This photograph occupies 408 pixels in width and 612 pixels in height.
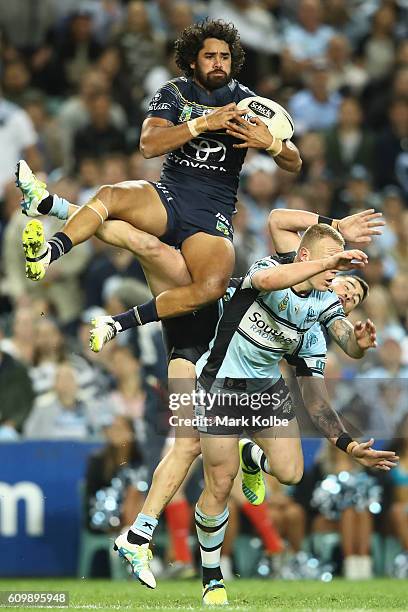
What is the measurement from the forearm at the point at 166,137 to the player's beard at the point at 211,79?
0.42 metres

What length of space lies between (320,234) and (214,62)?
4.61ft

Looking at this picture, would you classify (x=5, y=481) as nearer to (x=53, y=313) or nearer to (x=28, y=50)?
(x=53, y=313)

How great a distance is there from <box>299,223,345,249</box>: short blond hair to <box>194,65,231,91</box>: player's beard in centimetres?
121


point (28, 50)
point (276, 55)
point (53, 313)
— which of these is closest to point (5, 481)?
point (53, 313)

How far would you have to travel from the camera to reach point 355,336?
9.76 metres

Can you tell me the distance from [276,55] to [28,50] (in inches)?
121

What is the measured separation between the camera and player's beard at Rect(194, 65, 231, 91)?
9.96 meters

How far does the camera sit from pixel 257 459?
10.4 metres

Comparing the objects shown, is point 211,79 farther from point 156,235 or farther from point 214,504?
point 214,504

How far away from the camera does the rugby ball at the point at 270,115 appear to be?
9.99 m

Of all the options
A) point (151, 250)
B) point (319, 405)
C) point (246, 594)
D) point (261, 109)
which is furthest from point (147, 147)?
point (246, 594)

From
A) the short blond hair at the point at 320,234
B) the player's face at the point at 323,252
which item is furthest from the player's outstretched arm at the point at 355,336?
the short blond hair at the point at 320,234

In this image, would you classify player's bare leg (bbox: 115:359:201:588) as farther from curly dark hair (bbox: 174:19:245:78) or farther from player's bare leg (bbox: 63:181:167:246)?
curly dark hair (bbox: 174:19:245:78)

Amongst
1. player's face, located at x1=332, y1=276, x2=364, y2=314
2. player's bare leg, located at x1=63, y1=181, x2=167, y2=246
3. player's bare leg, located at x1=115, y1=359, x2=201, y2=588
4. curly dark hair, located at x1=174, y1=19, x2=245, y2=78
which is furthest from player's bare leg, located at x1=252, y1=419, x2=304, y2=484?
curly dark hair, located at x1=174, y1=19, x2=245, y2=78
